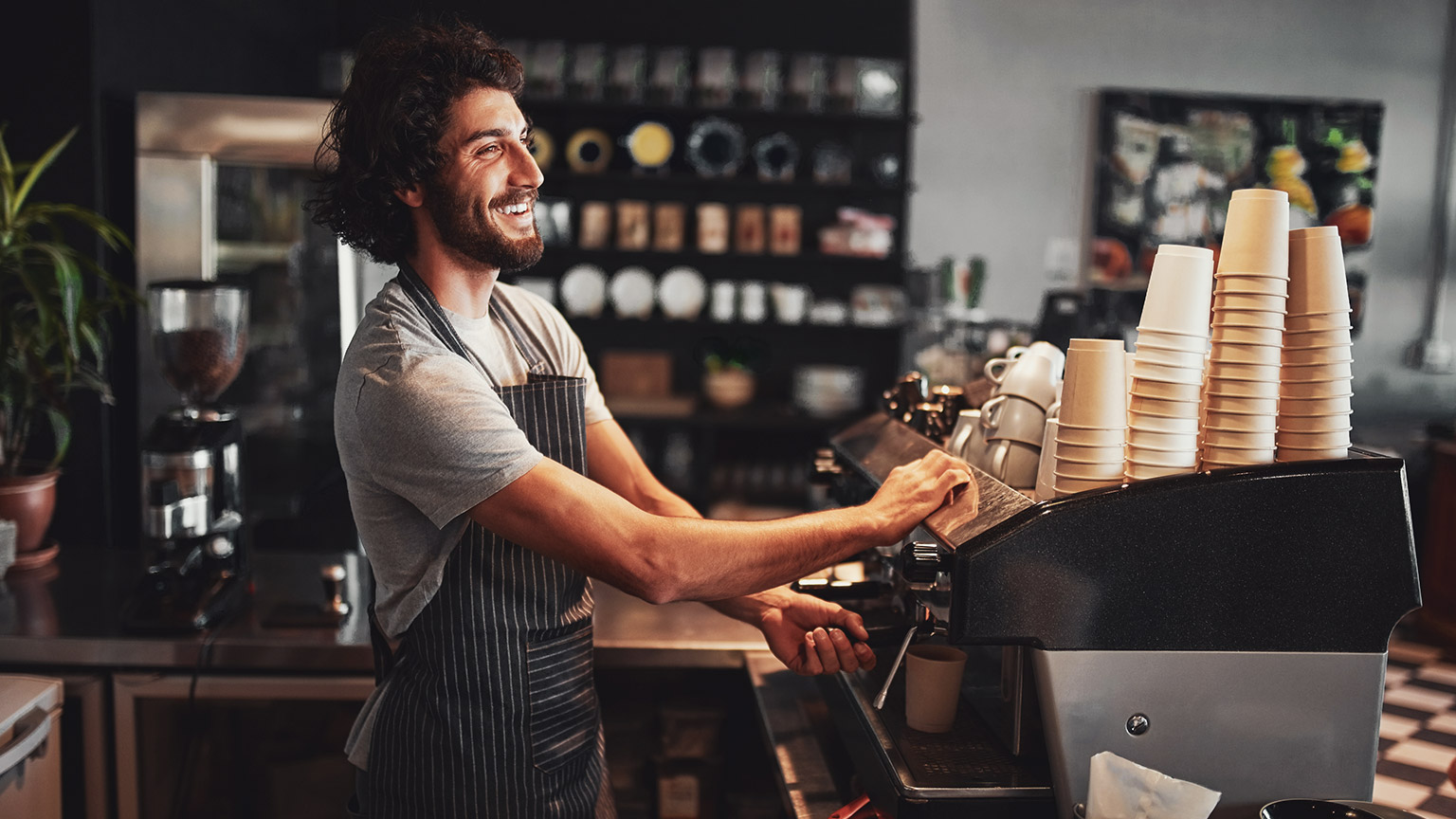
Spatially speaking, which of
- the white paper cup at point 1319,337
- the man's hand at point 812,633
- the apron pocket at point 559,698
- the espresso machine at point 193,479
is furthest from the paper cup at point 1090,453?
the espresso machine at point 193,479

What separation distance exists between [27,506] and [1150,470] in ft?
8.06

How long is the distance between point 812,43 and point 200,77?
253cm

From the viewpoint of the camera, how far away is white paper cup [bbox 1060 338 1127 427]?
128 centimetres

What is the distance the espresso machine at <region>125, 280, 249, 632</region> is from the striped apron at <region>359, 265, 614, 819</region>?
0.69 metres

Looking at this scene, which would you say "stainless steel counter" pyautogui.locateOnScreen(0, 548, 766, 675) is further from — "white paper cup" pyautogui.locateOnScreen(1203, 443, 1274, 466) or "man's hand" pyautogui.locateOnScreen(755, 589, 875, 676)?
"white paper cup" pyautogui.locateOnScreen(1203, 443, 1274, 466)

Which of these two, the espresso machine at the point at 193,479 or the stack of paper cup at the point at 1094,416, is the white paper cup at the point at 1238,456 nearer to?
the stack of paper cup at the point at 1094,416

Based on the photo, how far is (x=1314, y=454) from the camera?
4.13ft

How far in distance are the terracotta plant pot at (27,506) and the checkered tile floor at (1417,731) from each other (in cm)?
333

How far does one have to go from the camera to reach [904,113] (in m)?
4.69

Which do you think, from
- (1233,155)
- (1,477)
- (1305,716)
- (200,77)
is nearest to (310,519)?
(1,477)

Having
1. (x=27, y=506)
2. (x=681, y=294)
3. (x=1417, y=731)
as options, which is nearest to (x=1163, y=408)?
(x=27, y=506)

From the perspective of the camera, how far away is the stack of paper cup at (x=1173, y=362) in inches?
49.0

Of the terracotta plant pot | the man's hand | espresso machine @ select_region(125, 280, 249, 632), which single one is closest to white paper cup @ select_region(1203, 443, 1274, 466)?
the man's hand

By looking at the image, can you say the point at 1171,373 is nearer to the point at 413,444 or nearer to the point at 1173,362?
the point at 1173,362
